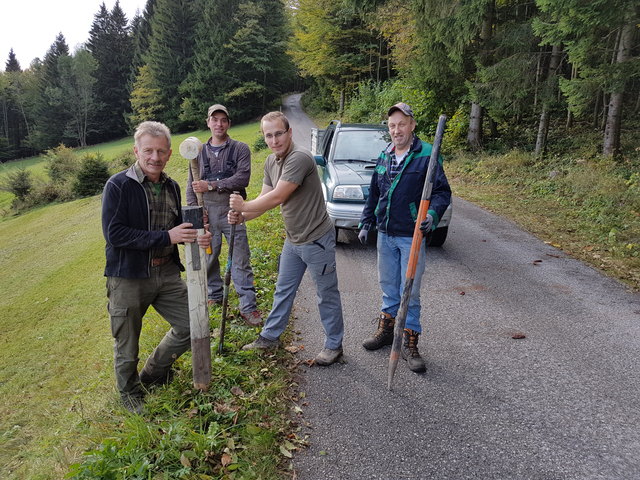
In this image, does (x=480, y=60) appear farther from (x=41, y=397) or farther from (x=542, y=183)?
(x=41, y=397)

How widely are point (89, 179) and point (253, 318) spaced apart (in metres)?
29.2

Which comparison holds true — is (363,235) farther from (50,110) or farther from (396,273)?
(50,110)

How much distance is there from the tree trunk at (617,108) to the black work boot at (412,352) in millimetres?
9225

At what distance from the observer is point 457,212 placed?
32.1 ft

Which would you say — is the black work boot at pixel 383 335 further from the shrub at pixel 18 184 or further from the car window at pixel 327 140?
the shrub at pixel 18 184

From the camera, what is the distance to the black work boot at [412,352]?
3682 mm

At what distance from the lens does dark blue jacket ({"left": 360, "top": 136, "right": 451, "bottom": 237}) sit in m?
3.59

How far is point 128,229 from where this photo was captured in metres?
2.86

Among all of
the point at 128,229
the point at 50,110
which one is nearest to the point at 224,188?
the point at 128,229

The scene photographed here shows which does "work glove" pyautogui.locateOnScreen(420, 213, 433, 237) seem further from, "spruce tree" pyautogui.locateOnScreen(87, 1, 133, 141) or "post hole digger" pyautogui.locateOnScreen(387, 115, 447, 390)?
"spruce tree" pyautogui.locateOnScreen(87, 1, 133, 141)

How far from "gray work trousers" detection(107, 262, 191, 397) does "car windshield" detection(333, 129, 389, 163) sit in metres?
5.04

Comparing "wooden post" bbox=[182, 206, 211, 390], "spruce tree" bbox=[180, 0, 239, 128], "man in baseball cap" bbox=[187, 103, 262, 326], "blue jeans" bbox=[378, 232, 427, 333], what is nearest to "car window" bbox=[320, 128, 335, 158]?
"man in baseball cap" bbox=[187, 103, 262, 326]

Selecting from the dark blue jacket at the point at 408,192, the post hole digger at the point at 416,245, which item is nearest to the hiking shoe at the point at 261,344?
the post hole digger at the point at 416,245

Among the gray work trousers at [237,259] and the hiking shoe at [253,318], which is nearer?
the hiking shoe at [253,318]
